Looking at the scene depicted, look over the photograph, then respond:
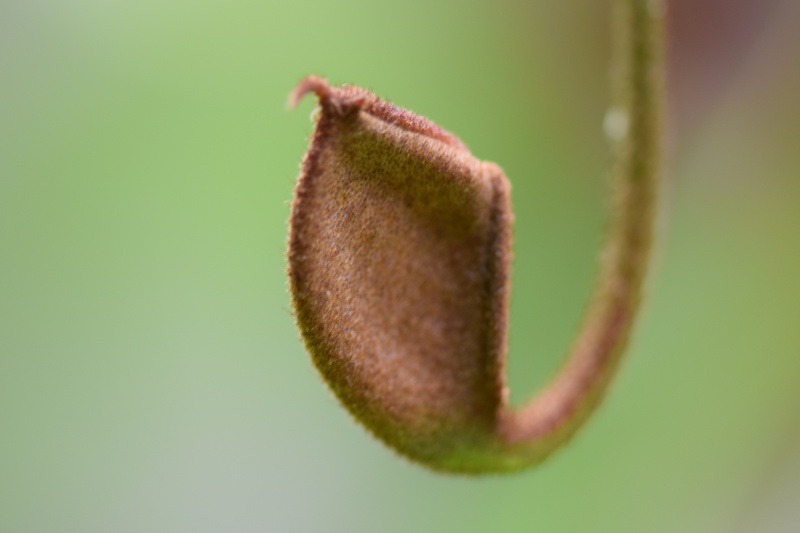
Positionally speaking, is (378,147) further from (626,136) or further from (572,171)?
(572,171)

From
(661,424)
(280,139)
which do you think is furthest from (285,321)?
(661,424)

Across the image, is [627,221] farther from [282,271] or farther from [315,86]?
[282,271]

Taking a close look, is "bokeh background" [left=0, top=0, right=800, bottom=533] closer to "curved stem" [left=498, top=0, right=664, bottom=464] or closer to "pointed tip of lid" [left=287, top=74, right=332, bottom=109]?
"curved stem" [left=498, top=0, right=664, bottom=464]

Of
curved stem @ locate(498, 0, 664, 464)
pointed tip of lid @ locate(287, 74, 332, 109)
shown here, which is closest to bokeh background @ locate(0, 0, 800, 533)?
curved stem @ locate(498, 0, 664, 464)

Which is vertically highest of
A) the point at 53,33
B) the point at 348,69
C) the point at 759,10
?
the point at 759,10

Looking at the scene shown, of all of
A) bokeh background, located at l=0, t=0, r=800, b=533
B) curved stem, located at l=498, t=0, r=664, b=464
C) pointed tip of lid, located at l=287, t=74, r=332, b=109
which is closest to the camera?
pointed tip of lid, located at l=287, t=74, r=332, b=109
